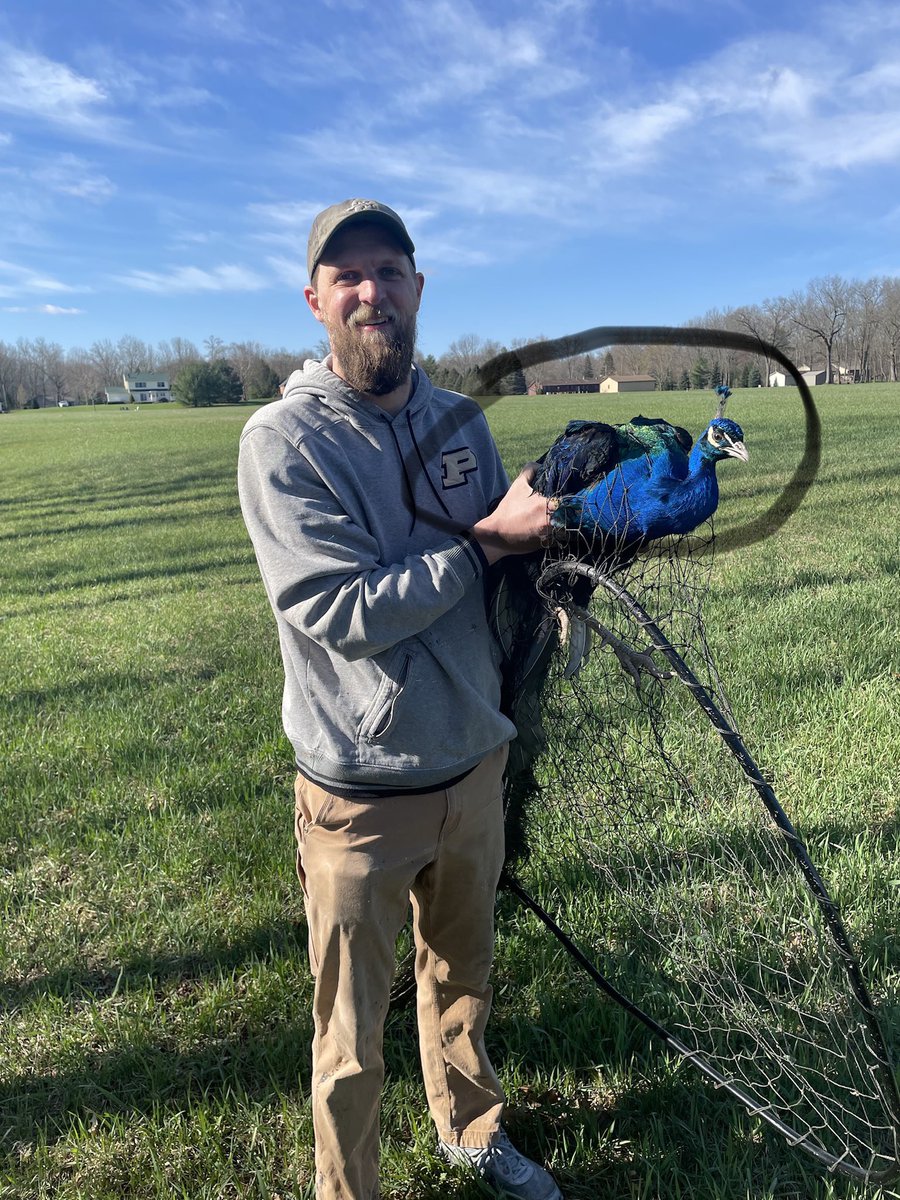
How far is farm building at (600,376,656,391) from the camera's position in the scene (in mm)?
1635

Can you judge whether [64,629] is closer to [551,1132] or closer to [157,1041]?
[157,1041]

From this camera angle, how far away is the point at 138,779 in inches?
172

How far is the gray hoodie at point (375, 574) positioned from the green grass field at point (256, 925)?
30 centimetres

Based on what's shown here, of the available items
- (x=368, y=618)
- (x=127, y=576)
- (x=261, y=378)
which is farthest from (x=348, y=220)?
(x=261, y=378)

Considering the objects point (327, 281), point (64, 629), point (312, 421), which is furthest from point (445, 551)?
point (64, 629)

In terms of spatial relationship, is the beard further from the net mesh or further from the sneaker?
the sneaker

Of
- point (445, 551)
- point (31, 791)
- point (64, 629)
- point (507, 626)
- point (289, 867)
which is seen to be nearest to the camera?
point (445, 551)

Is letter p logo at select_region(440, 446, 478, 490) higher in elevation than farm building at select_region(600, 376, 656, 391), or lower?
lower

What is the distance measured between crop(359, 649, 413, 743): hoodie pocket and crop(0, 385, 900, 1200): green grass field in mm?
704

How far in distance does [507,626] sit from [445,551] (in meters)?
0.46

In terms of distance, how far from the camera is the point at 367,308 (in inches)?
75.6

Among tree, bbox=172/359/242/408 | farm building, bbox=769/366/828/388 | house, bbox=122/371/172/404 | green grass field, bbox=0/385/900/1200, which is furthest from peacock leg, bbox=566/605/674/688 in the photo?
house, bbox=122/371/172/404

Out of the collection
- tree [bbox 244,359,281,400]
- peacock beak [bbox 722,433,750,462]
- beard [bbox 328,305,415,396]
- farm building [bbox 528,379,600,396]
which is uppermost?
tree [bbox 244,359,281,400]

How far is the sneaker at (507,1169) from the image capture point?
220 cm
